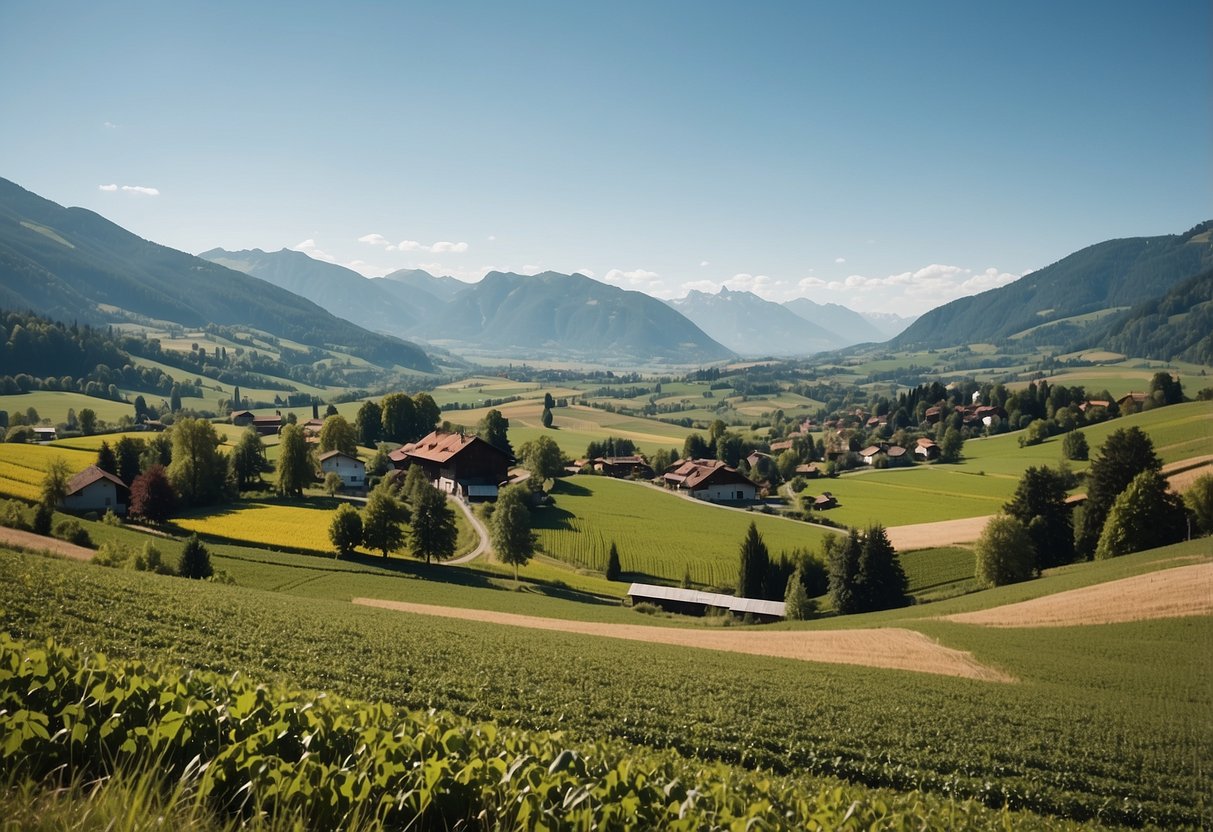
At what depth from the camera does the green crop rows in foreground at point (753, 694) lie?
12758mm

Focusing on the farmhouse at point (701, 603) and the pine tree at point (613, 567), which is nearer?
the farmhouse at point (701, 603)

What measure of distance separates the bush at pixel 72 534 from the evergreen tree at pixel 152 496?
10.2m

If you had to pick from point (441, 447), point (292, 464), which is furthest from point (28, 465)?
point (441, 447)

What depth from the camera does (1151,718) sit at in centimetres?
1680

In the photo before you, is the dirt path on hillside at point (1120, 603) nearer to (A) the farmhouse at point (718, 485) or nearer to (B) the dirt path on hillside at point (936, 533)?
(B) the dirt path on hillside at point (936, 533)

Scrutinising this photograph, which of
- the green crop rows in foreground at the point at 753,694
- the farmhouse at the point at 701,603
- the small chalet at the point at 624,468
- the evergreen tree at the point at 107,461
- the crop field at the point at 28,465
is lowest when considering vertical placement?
the farmhouse at the point at 701,603

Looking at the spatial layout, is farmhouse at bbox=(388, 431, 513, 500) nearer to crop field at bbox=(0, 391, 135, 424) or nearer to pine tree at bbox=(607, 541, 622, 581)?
pine tree at bbox=(607, 541, 622, 581)

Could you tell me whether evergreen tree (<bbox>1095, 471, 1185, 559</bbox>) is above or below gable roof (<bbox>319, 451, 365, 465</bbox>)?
above

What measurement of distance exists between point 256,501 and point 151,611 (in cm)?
5081

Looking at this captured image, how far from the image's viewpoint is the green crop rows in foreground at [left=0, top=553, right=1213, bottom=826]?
41.9 ft

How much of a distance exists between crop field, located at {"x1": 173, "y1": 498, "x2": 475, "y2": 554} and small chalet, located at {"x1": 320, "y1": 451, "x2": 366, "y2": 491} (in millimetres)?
10636

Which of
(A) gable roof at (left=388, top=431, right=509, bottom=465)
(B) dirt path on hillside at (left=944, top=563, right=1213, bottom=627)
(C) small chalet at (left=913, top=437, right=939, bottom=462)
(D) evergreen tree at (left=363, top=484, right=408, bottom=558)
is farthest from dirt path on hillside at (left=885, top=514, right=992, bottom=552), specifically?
(C) small chalet at (left=913, top=437, right=939, bottom=462)

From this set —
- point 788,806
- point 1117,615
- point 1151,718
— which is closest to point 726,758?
point 788,806

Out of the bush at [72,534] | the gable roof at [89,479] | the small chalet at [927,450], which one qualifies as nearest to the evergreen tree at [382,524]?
the bush at [72,534]
